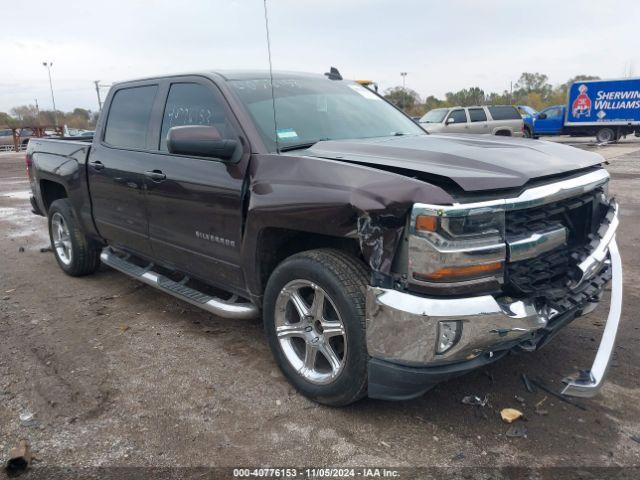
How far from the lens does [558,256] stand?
2885 mm

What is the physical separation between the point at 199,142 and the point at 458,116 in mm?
16690

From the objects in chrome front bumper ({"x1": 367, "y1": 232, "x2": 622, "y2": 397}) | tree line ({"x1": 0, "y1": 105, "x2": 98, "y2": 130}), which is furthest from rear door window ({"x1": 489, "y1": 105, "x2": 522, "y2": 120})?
tree line ({"x1": 0, "y1": 105, "x2": 98, "y2": 130})

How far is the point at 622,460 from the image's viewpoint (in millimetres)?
2486

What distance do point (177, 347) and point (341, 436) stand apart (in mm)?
1616

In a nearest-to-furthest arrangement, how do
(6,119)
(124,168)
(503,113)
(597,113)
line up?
(124,168) < (503,113) < (597,113) < (6,119)

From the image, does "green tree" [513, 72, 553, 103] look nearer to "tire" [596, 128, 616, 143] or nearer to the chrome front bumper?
"tire" [596, 128, 616, 143]

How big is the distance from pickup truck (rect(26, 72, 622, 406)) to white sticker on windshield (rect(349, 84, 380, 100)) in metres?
0.03

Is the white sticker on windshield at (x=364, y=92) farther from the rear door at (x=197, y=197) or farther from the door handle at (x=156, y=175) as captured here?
the door handle at (x=156, y=175)

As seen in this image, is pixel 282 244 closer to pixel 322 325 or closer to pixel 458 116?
pixel 322 325

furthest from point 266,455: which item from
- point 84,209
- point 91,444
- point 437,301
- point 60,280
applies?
point 60,280

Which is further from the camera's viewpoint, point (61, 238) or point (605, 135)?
point (605, 135)

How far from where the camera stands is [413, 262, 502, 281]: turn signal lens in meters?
2.36

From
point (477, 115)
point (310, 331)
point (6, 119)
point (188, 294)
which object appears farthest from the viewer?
point (6, 119)

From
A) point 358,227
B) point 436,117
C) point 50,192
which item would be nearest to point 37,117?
point 436,117
